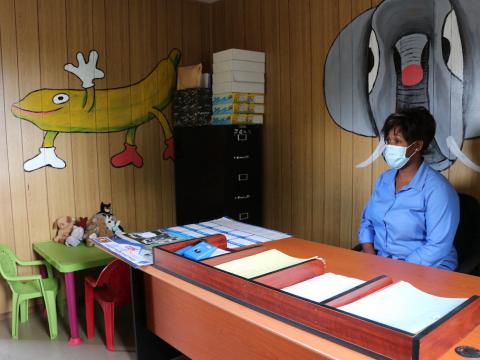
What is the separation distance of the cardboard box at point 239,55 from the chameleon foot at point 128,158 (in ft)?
3.36

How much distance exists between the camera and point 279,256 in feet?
5.98

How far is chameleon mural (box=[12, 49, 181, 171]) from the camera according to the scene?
10.8 ft


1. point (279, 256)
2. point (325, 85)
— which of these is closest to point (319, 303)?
point (279, 256)

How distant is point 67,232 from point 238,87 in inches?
67.7

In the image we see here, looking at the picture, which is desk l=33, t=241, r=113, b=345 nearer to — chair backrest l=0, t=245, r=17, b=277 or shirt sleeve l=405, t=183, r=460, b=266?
chair backrest l=0, t=245, r=17, b=277

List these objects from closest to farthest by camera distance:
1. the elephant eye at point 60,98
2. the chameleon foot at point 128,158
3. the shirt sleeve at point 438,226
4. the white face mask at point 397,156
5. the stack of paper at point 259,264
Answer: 1. the stack of paper at point 259,264
2. the shirt sleeve at point 438,226
3. the white face mask at point 397,156
4. the elephant eye at point 60,98
5. the chameleon foot at point 128,158

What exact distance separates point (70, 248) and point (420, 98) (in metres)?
2.56

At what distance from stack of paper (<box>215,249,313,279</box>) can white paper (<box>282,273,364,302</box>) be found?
169 mm

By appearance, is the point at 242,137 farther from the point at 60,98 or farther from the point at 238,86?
the point at 60,98

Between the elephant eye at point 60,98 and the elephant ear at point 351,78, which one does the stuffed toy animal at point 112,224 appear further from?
the elephant ear at point 351,78

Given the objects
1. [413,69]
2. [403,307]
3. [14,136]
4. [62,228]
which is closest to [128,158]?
[62,228]

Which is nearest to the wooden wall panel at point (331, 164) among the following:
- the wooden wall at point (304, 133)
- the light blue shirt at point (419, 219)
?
the wooden wall at point (304, 133)

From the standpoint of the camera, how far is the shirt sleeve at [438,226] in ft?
6.56

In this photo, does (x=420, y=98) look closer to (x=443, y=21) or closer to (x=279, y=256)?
(x=443, y=21)
